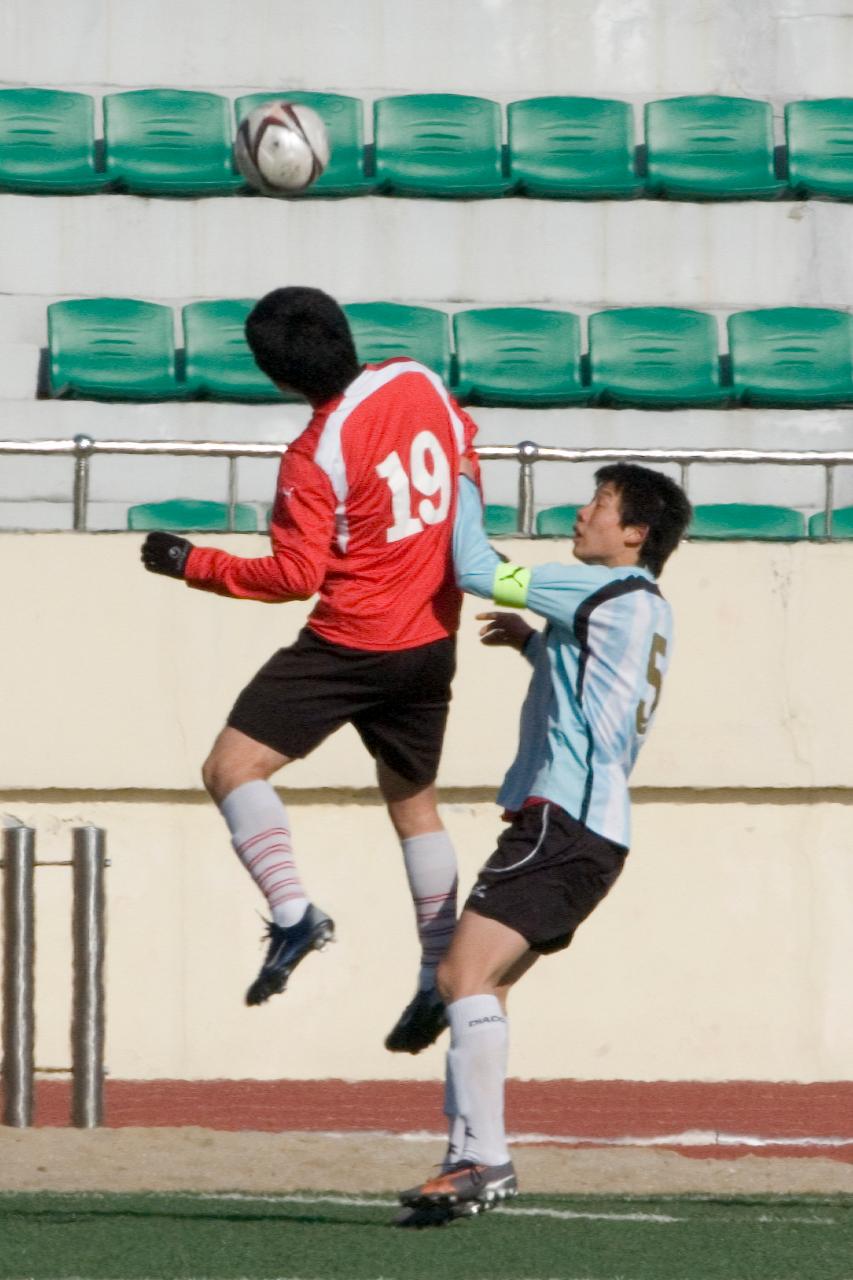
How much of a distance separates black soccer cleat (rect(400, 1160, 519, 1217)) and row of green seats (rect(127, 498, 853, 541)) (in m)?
4.39

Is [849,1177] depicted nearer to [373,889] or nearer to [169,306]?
[373,889]

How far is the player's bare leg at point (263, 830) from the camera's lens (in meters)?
5.33

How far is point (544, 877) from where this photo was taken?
201 inches

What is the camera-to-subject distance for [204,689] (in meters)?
9.29

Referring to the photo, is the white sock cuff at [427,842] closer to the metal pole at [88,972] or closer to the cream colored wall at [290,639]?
the metal pole at [88,972]

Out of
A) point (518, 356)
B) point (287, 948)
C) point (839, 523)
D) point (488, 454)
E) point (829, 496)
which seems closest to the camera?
point (287, 948)

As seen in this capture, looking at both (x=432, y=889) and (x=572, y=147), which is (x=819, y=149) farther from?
(x=432, y=889)

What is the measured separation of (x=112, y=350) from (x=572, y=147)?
298 centimetres

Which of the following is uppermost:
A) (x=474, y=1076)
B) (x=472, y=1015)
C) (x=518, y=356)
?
(x=518, y=356)

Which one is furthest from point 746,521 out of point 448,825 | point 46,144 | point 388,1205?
point 388,1205

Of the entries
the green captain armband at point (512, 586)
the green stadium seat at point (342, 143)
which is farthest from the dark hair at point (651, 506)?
the green stadium seat at point (342, 143)

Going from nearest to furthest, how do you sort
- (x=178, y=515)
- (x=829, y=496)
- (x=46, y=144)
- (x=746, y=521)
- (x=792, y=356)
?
1. (x=829, y=496)
2. (x=178, y=515)
3. (x=746, y=521)
4. (x=792, y=356)
5. (x=46, y=144)

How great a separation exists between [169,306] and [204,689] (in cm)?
334

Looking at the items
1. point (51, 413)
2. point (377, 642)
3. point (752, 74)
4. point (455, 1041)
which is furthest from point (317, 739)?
point (752, 74)
